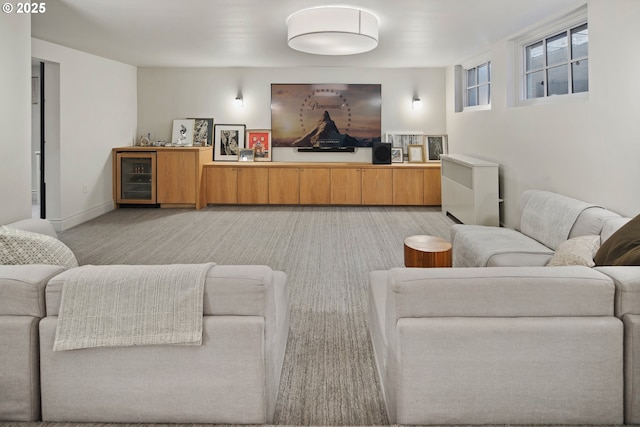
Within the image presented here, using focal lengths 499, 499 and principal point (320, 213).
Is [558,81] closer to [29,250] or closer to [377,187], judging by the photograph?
[377,187]

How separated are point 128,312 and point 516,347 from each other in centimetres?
134

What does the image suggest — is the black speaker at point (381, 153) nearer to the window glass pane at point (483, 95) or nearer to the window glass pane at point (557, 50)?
the window glass pane at point (483, 95)

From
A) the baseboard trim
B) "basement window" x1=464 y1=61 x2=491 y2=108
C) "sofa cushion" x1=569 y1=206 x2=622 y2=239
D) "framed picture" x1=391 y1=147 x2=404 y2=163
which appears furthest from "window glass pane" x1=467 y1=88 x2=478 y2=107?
the baseboard trim

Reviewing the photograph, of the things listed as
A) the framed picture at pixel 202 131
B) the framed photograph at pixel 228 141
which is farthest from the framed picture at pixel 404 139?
the framed picture at pixel 202 131

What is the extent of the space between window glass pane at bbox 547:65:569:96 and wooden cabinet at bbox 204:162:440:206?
3.22 m

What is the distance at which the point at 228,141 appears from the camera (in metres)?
8.92

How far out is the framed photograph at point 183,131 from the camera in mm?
8844

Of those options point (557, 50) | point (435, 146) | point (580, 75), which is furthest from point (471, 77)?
point (580, 75)

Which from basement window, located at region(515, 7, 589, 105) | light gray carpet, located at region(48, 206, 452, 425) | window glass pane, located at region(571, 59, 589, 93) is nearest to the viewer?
light gray carpet, located at region(48, 206, 452, 425)

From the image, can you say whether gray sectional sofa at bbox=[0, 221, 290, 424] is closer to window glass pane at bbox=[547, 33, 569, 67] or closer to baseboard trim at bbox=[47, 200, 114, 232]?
window glass pane at bbox=[547, 33, 569, 67]

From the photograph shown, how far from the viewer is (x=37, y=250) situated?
2338 mm

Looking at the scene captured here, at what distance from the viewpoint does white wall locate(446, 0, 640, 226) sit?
343cm

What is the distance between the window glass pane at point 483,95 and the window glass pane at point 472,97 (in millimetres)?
180

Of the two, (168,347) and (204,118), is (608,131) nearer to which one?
(168,347)
